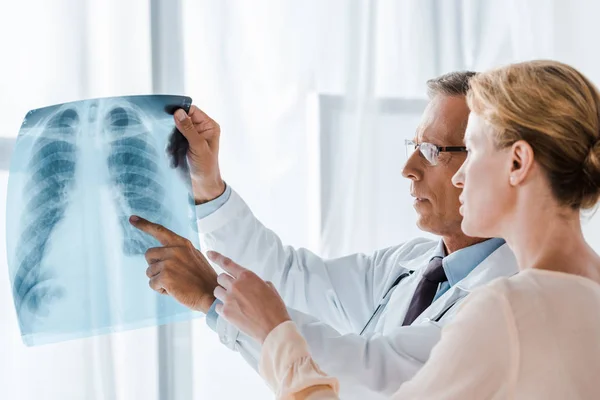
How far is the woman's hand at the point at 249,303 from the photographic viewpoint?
4.00 feet

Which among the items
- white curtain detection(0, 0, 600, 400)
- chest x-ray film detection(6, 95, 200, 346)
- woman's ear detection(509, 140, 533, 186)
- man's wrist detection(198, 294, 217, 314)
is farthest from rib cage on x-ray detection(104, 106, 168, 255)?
woman's ear detection(509, 140, 533, 186)

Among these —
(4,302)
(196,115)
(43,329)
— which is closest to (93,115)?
(196,115)

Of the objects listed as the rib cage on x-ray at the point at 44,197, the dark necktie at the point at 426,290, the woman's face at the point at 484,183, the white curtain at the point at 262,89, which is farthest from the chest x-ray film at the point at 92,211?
the woman's face at the point at 484,183

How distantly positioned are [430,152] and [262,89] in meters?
0.52

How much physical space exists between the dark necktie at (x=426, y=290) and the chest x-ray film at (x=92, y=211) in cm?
45

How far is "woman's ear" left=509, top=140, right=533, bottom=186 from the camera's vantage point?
1001 millimetres

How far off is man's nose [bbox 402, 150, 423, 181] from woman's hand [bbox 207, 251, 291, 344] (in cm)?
48

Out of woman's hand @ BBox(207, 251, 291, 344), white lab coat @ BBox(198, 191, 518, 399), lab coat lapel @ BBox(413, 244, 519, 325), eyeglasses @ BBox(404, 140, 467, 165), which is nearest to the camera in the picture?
woman's hand @ BBox(207, 251, 291, 344)

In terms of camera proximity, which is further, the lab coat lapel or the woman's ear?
the lab coat lapel

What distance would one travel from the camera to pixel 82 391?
1.63 meters

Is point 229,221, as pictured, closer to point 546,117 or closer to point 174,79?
point 174,79

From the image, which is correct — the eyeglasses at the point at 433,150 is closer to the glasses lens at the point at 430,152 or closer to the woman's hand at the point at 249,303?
the glasses lens at the point at 430,152

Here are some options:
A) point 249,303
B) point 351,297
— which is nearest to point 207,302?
point 249,303

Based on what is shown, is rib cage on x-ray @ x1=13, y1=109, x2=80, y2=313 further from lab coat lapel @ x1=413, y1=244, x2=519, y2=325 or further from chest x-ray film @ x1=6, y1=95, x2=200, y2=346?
lab coat lapel @ x1=413, y1=244, x2=519, y2=325
